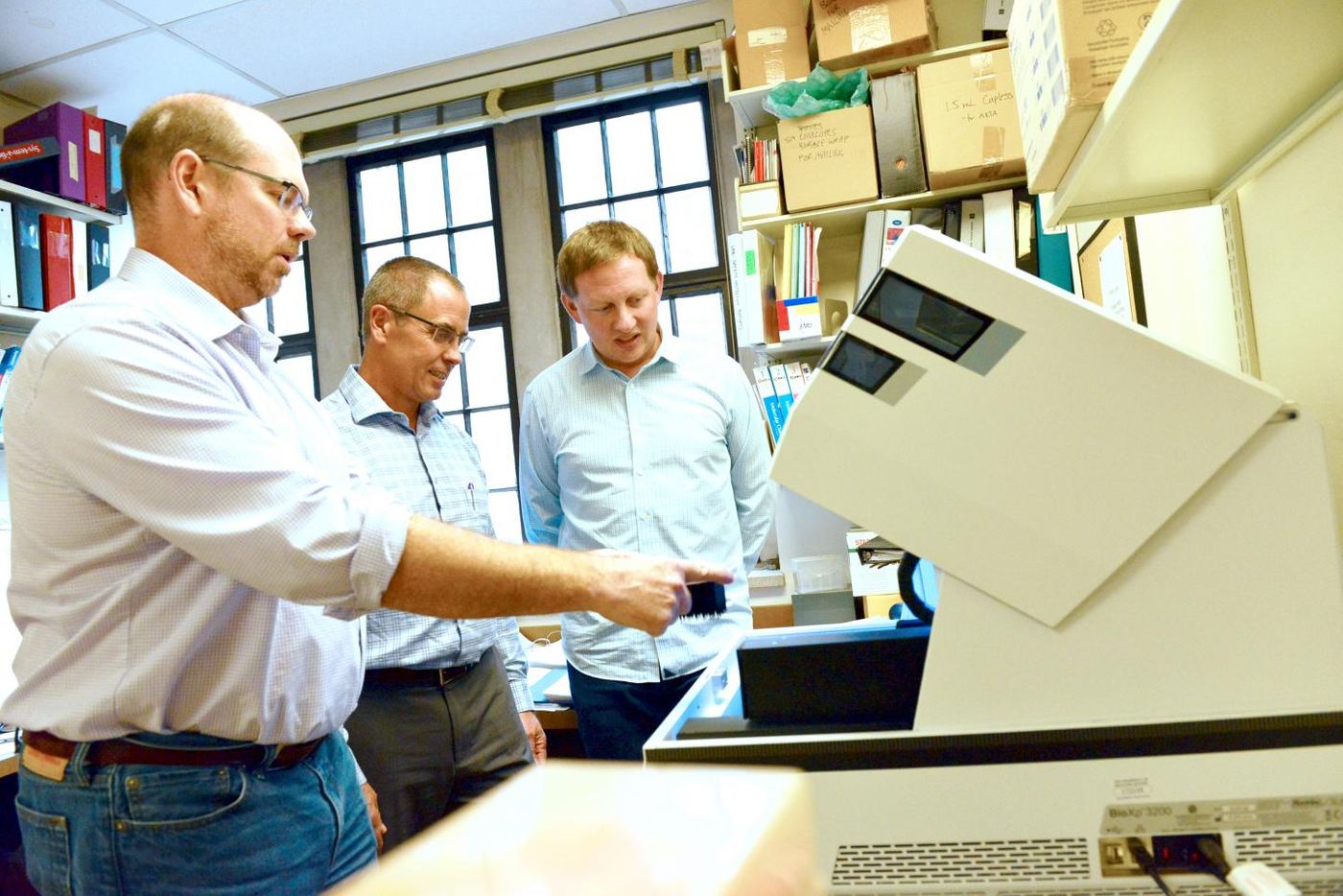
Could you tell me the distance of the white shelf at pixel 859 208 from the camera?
8.61 feet

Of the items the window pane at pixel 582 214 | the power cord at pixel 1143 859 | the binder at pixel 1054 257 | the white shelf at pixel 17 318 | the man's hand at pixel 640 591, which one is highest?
the window pane at pixel 582 214

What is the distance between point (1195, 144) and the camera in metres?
1.12

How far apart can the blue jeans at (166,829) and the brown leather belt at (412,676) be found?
20.1 inches

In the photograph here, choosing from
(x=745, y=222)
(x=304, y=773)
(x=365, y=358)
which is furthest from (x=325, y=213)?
(x=304, y=773)

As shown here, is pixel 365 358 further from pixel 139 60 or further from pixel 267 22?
pixel 139 60

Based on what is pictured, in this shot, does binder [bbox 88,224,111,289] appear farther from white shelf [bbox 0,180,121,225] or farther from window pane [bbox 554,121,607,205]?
window pane [bbox 554,121,607,205]

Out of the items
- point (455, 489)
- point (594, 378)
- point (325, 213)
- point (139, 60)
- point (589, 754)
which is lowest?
point (589, 754)

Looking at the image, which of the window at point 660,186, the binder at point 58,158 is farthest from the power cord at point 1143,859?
the binder at point 58,158

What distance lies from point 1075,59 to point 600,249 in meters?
1.06

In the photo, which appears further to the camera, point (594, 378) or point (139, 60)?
point (139, 60)

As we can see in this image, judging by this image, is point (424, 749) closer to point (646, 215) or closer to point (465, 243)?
point (646, 215)

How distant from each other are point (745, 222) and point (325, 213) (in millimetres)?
2299

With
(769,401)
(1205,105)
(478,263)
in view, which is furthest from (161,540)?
(478,263)

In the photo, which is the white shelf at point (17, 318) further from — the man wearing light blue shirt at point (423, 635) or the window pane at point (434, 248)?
the man wearing light blue shirt at point (423, 635)
